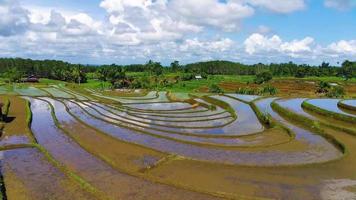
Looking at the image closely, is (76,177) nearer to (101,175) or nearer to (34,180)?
(101,175)

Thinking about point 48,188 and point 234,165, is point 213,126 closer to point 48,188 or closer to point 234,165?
point 234,165

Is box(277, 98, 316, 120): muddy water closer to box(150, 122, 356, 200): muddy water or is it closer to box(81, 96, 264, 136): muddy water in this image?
box(81, 96, 264, 136): muddy water

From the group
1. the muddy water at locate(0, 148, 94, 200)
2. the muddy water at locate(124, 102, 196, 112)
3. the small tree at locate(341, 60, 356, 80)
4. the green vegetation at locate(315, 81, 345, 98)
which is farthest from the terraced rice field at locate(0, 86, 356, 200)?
the small tree at locate(341, 60, 356, 80)

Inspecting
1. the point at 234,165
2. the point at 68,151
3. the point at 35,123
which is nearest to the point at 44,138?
the point at 68,151

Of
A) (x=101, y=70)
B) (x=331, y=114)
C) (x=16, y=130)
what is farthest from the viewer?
(x=101, y=70)

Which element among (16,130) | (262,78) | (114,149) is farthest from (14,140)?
(262,78)

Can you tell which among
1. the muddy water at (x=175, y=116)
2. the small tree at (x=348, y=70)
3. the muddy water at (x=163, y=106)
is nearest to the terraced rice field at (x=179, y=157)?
the muddy water at (x=175, y=116)

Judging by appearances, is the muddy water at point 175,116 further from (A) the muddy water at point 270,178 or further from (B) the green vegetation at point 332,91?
(B) the green vegetation at point 332,91

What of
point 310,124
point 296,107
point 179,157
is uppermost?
point 296,107
